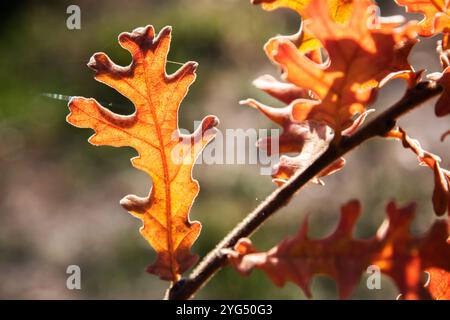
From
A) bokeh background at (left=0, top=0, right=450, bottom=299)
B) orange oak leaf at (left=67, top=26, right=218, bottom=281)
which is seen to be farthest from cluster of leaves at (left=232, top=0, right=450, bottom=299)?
bokeh background at (left=0, top=0, right=450, bottom=299)

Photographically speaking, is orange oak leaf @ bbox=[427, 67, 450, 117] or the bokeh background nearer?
orange oak leaf @ bbox=[427, 67, 450, 117]

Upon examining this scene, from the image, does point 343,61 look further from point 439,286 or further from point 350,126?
point 439,286

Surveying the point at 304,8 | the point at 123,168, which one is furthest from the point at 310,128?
the point at 123,168

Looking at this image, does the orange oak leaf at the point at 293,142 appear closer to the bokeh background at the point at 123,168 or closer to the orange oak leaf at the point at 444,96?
the orange oak leaf at the point at 444,96

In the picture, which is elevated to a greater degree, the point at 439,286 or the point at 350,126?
the point at 350,126

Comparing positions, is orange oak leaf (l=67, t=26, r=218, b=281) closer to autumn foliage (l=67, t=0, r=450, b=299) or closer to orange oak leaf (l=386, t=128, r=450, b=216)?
autumn foliage (l=67, t=0, r=450, b=299)

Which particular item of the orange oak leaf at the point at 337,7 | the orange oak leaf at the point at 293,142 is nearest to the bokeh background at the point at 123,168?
the orange oak leaf at the point at 293,142
